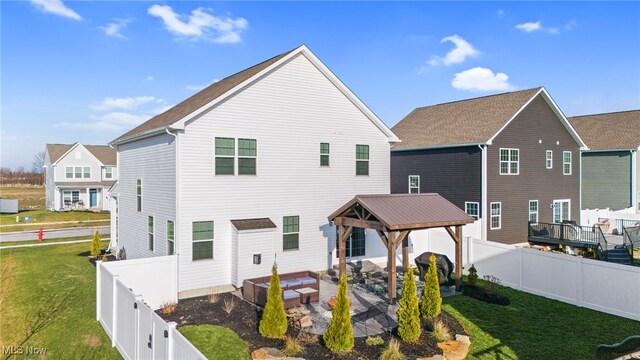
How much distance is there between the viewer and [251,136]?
1661cm

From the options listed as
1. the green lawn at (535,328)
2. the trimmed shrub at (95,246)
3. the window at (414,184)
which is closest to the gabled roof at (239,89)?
Result: the trimmed shrub at (95,246)

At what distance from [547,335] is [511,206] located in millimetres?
14385

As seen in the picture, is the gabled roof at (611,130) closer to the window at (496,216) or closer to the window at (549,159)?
the window at (549,159)

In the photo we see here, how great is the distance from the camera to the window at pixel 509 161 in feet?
79.7

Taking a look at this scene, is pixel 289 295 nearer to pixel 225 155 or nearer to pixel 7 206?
pixel 225 155

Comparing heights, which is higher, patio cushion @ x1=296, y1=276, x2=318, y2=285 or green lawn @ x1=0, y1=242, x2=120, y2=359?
patio cushion @ x1=296, y1=276, x2=318, y2=285

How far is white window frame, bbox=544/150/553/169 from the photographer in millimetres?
26719

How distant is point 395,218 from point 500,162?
43.3 feet

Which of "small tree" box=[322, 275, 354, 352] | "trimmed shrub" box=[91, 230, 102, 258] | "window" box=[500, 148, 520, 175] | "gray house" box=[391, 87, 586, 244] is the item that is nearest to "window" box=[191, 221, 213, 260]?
"small tree" box=[322, 275, 354, 352]

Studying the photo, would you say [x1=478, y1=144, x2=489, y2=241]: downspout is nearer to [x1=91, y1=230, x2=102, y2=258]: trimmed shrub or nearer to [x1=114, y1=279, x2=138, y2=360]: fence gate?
[x1=114, y1=279, x2=138, y2=360]: fence gate

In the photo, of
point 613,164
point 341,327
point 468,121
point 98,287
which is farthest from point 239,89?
point 613,164

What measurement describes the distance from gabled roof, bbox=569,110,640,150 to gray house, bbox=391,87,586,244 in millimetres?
6312

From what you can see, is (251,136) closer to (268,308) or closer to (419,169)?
(268,308)

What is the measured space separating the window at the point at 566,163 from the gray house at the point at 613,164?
671 centimetres
